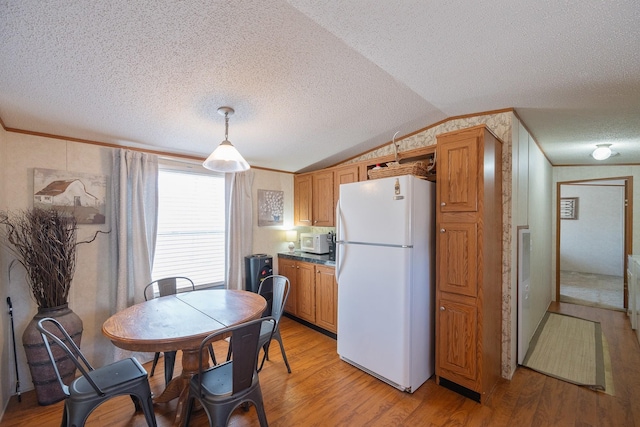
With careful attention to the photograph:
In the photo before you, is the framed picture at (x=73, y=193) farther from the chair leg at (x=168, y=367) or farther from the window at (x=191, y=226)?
the chair leg at (x=168, y=367)

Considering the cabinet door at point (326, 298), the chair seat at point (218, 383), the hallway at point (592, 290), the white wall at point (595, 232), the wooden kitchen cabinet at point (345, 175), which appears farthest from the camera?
the white wall at point (595, 232)

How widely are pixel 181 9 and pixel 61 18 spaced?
0.59 m

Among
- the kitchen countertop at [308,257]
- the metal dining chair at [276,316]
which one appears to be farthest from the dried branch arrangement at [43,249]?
the kitchen countertop at [308,257]

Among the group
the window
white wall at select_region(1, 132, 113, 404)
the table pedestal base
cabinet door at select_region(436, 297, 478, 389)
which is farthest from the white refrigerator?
white wall at select_region(1, 132, 113, 404)

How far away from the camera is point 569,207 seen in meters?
6.91

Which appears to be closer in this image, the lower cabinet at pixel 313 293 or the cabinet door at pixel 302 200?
the lower cabinet at pixel 313 293

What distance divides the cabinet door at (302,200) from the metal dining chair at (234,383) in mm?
2523

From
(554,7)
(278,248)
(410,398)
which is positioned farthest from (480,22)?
(278,248)

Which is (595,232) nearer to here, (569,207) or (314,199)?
(569,207)

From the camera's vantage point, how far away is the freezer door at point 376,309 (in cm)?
219

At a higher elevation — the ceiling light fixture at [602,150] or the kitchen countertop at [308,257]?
the ceiling light fixture at [602,150]

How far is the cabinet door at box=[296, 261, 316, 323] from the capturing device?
3521 millimetres

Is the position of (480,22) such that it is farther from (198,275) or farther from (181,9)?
(198,275)

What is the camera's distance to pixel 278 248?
4156 millimetres
